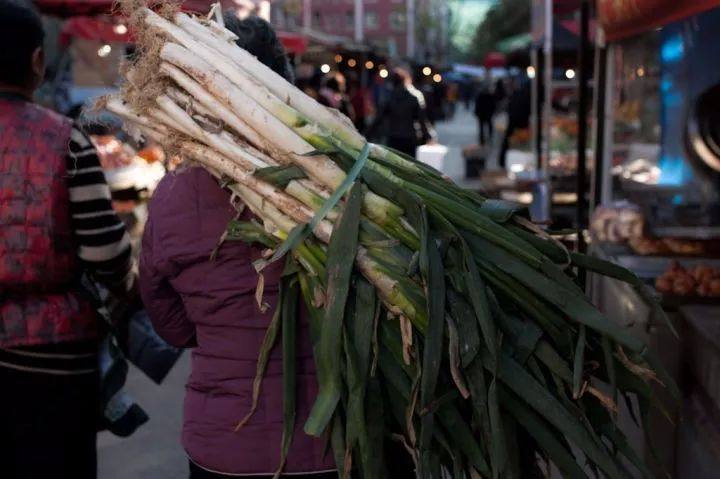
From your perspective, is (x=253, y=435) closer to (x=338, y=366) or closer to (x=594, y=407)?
(x=338, y=366)

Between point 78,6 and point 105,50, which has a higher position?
point 78,6

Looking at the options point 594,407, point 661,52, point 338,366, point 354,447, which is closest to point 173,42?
point 338,366

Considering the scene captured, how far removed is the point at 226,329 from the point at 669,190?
5967 millimetres

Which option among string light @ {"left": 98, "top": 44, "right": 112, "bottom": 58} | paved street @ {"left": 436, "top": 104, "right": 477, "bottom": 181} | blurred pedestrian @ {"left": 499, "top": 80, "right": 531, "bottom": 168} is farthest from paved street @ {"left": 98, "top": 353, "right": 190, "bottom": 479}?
blurred pedestrian @ {"left": 499, "top": 80, "right": 531, "bottom": 168}

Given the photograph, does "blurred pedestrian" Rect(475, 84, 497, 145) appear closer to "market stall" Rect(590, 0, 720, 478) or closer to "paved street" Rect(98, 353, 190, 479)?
"market stall" Rect(590, 0, 720, 478)

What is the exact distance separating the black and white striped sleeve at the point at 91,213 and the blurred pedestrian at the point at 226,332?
0.63 meters

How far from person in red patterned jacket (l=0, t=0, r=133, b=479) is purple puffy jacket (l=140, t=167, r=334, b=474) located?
2.15 ft

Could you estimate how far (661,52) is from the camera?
28.8 ft

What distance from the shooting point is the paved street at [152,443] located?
478 cm

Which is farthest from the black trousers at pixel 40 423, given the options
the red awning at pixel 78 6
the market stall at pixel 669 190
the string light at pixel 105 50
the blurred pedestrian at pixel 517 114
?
the blurred pedestrian at pixel 517 114

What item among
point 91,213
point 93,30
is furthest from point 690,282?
point 93,30

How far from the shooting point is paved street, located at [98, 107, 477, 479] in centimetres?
478

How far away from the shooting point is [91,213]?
282 cm

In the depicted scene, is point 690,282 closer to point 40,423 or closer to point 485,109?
point 40,423
